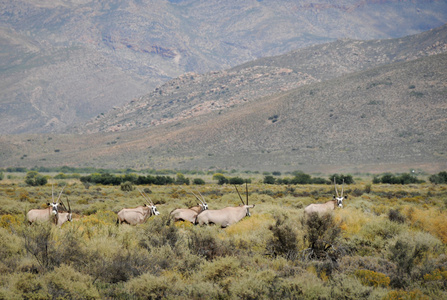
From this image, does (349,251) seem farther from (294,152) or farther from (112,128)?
(112,128)

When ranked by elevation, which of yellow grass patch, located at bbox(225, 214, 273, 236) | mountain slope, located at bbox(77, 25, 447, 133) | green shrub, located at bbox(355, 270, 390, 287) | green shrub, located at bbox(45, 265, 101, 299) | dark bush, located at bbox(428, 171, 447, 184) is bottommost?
dark bush, located at bbox(428, 171, 447, 184)

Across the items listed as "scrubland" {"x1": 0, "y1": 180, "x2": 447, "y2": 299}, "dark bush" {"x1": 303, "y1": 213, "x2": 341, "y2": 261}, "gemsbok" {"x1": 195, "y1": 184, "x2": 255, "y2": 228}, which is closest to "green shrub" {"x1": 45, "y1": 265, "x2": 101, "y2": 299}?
"scrubland" {"x1": 0, "y1": 180, "x2": 447, "y2": 299}

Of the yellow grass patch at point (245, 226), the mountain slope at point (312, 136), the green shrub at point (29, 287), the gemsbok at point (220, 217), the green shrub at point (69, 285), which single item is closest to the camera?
the green shrub at point (29, 287)

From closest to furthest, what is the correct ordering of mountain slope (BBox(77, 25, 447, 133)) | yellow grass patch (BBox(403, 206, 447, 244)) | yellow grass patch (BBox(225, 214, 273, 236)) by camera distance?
yellow grass patch (BBox(403, 206, 447, 244))
yellow grass patch (BBox(225, 214, 273, 236))
mountain slope (BBox(77, 25, 447, 133))

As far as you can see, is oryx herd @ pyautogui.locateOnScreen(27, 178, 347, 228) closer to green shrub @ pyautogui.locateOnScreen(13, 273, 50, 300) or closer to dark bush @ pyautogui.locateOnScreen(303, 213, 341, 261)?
dark bush @ pyautogui.locateOnScreen(303, 213, 341, 261)

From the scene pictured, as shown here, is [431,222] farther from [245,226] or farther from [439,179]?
[439,179]

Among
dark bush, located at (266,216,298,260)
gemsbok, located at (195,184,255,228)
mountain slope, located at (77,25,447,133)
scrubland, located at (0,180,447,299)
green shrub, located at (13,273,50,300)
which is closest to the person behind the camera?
green shrub, located at (13,273,50,300)

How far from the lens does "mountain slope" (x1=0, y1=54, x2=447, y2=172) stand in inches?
3014

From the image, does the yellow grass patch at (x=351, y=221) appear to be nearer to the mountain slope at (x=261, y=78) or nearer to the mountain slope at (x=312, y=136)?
the mountain slope at (x=312, y=136)

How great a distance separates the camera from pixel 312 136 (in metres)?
86.8

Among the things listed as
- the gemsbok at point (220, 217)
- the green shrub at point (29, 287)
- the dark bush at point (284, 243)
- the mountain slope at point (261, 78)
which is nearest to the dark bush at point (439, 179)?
the gemsbok at point (220, 217)

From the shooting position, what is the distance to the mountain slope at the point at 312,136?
251 feet

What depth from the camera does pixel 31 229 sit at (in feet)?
33.8

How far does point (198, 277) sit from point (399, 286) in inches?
167
